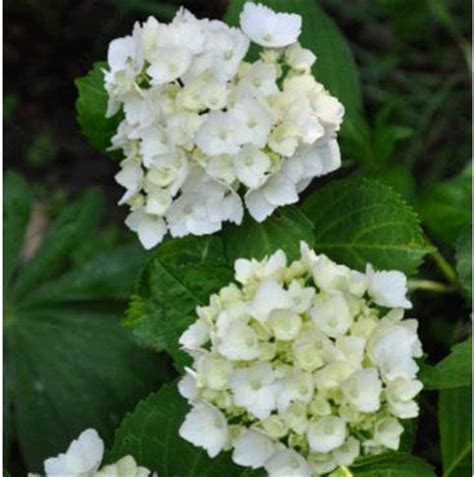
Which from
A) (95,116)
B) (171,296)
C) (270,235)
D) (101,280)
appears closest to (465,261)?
(270,235)

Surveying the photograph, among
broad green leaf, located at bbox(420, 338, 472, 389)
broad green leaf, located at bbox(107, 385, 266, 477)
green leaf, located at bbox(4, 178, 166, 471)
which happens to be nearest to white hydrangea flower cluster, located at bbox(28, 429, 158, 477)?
broad green leaf, located at bbox(107, 385, 266, 477)

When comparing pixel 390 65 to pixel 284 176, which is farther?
pixel 390 65

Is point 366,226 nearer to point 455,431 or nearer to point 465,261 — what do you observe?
point 465,261

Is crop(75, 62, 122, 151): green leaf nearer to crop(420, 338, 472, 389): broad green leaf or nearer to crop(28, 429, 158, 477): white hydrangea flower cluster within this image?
crop(28, 429, 158, 477): white hydrangea flower cluster

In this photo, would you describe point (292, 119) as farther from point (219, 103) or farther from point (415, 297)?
point (415, 297)

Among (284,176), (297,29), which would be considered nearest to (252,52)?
(297,29)

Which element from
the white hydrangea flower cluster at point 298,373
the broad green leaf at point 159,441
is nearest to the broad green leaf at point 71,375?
the broad green leaf at point 159,441
